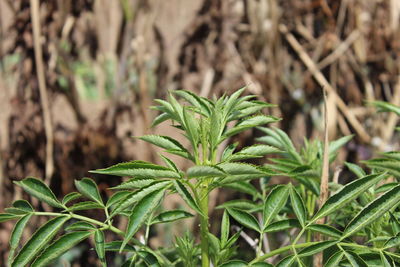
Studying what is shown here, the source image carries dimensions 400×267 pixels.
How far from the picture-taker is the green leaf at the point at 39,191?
27.2 inches

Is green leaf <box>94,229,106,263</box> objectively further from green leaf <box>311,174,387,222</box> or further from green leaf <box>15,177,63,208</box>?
green leaf <box>311,174,387,222</box>

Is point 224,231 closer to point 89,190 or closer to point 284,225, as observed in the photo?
point 284,225

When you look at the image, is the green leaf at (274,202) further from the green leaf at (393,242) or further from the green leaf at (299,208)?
the green leaf at (393,242)

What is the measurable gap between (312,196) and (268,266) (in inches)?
10.4

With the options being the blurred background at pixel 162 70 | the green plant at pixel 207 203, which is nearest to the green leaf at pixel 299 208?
the green plant at pixel 207 203

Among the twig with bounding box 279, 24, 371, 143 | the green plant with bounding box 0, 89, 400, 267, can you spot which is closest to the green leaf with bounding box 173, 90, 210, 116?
the green plant with bounding box 0, 89, 400, 267

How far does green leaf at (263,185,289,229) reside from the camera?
688mm

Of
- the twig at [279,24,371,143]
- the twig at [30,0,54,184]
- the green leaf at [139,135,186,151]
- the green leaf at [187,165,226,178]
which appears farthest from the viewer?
the twig at [279,24,371,143]

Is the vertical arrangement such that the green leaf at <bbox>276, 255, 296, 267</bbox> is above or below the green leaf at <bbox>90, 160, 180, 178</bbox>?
below

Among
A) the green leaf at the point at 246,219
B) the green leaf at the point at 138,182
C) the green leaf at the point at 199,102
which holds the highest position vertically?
the green leaf at the point at 199,102

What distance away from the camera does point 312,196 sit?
0.86 metres

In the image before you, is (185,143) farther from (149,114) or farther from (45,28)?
(45,28)

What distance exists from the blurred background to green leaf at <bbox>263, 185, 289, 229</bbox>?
1456 mm

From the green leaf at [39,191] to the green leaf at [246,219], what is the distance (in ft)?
0.71
